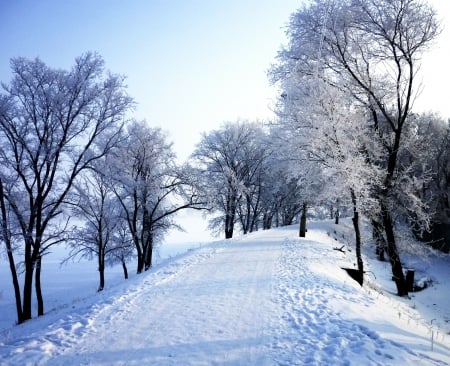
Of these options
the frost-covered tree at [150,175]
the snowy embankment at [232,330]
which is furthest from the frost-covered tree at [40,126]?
the snowy embankment at [232,330]

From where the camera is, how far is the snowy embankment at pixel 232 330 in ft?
16.8

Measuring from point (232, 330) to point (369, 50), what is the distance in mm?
13787

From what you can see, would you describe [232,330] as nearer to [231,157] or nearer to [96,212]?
[96,212]

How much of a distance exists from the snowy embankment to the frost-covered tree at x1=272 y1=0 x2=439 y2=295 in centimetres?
780

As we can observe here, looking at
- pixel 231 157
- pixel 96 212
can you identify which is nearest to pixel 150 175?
pixel 96 212

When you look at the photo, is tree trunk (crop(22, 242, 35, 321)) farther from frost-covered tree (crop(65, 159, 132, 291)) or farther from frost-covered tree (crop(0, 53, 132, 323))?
frost-covered tree (crop(65, 159, 132, 291))

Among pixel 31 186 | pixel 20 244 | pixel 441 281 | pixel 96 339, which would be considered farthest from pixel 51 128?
pixel 441 281

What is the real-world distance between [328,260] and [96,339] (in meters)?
10.9

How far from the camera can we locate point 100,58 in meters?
15.7

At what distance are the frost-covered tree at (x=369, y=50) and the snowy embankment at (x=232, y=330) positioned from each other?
25.6ft

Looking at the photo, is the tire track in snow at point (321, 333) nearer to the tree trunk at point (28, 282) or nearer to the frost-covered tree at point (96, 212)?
the tree trunk at point (28, 282)

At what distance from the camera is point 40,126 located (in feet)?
50.6

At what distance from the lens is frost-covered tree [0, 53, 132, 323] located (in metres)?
14.9

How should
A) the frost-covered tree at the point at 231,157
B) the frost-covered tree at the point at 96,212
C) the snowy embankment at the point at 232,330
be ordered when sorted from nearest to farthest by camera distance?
the snowy embankment at the point at 232,330, the frost-covered tree at the point at 96,212, the frost-covered tree at the point at 231,157
